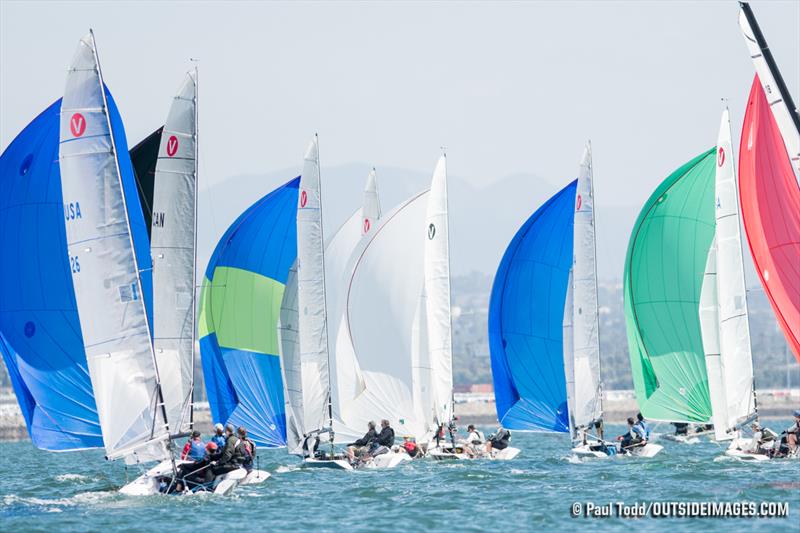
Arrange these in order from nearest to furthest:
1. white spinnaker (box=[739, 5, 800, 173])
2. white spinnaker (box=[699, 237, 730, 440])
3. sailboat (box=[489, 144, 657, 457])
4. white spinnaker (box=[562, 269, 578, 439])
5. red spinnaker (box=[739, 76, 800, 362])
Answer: white spinnaker (box=[739, 5, 800, 173])
red spinnaker (box=[739, 76, 800, 362])
white spinnaker (box=[699, 237, 730, 440])
white spinnaker (box=[562, 269, 578, 439])
sailboat (box=[489, 144, 657, 457])

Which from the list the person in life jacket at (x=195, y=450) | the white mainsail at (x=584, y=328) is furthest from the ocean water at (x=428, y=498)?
the white mainsail at (x=584, y=328)

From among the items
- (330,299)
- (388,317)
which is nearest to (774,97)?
(388,317)

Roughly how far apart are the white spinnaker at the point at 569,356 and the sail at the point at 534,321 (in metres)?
0.76

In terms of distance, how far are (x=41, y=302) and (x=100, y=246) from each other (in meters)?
2.46

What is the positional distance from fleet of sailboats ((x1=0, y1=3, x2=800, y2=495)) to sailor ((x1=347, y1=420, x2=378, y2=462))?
28cm

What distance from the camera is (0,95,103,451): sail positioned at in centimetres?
2528

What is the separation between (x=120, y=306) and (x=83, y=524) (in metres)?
3.79

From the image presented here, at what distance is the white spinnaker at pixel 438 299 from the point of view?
35656 mm

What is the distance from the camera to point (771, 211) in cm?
2389

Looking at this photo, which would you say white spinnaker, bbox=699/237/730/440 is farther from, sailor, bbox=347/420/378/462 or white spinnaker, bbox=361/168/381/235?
white spinnaker, bbox=361/168/381/235

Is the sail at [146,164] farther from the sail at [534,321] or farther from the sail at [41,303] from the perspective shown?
the sail at [534,321]

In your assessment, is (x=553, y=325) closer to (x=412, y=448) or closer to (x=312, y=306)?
(x=412, y=448)

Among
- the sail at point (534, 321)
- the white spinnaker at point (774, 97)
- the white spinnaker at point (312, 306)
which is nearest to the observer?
the white spinnaker at point (774, 97)

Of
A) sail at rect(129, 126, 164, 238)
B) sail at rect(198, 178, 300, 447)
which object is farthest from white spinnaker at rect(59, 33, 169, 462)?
sail at rect(198, 178, 300, 447)
